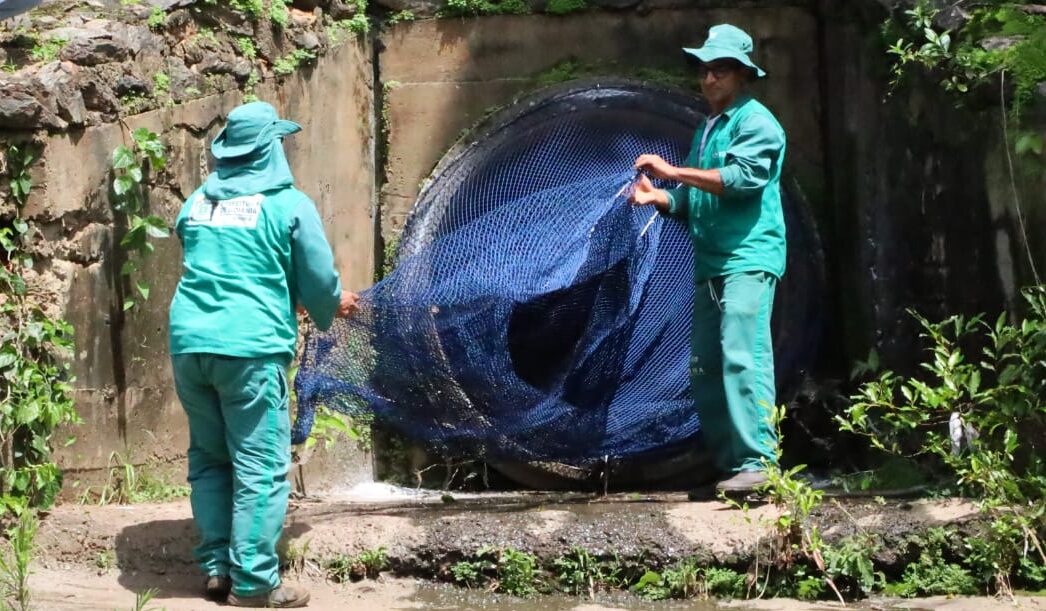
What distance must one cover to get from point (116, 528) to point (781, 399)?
309 cm

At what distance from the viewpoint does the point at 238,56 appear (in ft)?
19.7

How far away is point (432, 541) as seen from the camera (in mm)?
5031

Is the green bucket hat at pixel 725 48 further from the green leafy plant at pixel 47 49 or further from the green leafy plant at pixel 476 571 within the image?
the green leafy plant at pixel 47 49

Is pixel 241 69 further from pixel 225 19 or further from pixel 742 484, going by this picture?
pixel 742 484

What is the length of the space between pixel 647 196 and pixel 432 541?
1461 mm

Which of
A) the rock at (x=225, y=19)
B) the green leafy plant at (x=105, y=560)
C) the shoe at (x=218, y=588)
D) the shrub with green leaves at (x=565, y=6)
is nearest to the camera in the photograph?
the shoe at (x=218, y=588)

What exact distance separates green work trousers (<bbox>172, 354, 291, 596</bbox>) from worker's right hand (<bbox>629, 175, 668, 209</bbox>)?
1497 millimetres

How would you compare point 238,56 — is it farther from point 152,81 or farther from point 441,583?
point 441,583

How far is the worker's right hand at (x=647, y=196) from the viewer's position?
5.34m

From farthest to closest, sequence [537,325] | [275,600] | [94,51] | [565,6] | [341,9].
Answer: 1. [565,6]
2. [341,9]
3. [537,325]
4. [94,51]
5. [275,600]

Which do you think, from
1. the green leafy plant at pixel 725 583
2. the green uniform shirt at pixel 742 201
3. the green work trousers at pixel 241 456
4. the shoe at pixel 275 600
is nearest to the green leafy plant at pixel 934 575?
the green leafy plant at pixel 725 583

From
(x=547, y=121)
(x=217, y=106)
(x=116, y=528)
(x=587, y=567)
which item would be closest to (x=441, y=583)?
(x=587, y=567)

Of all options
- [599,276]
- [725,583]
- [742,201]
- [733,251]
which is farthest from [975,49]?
[725,583]

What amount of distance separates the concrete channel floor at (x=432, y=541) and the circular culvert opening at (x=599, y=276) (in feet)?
3.18
